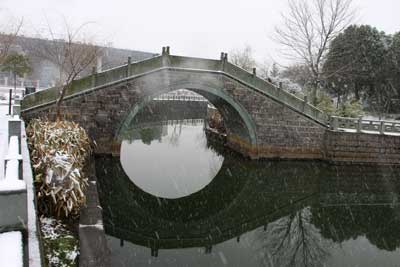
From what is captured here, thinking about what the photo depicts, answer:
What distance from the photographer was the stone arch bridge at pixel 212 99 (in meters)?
11.5

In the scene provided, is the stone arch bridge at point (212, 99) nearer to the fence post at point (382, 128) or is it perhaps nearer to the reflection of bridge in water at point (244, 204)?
the reflection of bridge in water at point (244, 204)

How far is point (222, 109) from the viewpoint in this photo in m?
15.5

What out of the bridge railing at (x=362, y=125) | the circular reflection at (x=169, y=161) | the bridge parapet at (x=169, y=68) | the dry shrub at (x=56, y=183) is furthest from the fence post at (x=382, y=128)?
the dry shrub at (x=56, y=183)

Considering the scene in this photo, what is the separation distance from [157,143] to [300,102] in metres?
7.22

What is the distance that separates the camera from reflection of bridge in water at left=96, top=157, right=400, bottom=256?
310 inches

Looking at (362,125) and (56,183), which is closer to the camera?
(56,183)

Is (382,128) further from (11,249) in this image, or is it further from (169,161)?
(11,249)

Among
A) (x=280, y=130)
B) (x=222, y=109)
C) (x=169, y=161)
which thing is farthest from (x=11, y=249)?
(x=222, y=109)

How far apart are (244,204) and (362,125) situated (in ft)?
23.8

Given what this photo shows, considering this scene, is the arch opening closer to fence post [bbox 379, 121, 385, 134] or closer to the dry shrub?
the dry shrub

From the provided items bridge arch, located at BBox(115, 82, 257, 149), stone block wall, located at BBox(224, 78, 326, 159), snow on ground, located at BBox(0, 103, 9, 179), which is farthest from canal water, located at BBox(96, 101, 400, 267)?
snow on ground, located at BBox(0, 103, 9, 179)

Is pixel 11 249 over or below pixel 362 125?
below

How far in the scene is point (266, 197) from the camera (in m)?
10.5

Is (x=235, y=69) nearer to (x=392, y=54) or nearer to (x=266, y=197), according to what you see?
(x=266, y=197)
